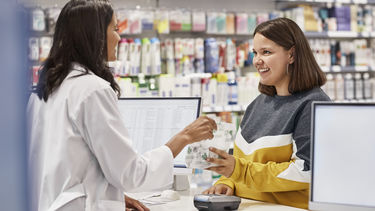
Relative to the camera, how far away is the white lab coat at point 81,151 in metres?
1.34

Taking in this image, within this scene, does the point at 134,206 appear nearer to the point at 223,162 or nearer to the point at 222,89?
the point at 223,162

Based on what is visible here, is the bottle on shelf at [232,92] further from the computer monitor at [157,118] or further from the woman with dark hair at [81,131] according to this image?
Result: the woman with dark hair at [81,131]

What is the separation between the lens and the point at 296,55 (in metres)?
2.08

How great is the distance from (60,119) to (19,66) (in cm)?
84

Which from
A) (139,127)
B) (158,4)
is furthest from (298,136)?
(158,4)

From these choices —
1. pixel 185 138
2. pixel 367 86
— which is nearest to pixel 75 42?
pixel 185 138

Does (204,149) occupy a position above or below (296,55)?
below

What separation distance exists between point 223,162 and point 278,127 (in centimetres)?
33

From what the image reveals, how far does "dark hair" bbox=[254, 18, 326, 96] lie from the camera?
6.69ft

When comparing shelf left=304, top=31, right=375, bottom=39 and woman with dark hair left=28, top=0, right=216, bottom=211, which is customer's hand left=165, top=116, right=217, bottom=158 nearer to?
woman with dark hair left=28, top=0, right=216, bottom=211

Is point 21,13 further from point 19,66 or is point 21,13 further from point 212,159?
point 212,159

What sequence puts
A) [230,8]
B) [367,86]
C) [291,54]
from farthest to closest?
[367,86], [230,8], [291,54]

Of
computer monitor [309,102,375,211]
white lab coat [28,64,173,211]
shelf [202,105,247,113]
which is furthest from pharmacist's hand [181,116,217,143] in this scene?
shelf [202,105,247,113]

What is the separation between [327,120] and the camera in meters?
1.56
